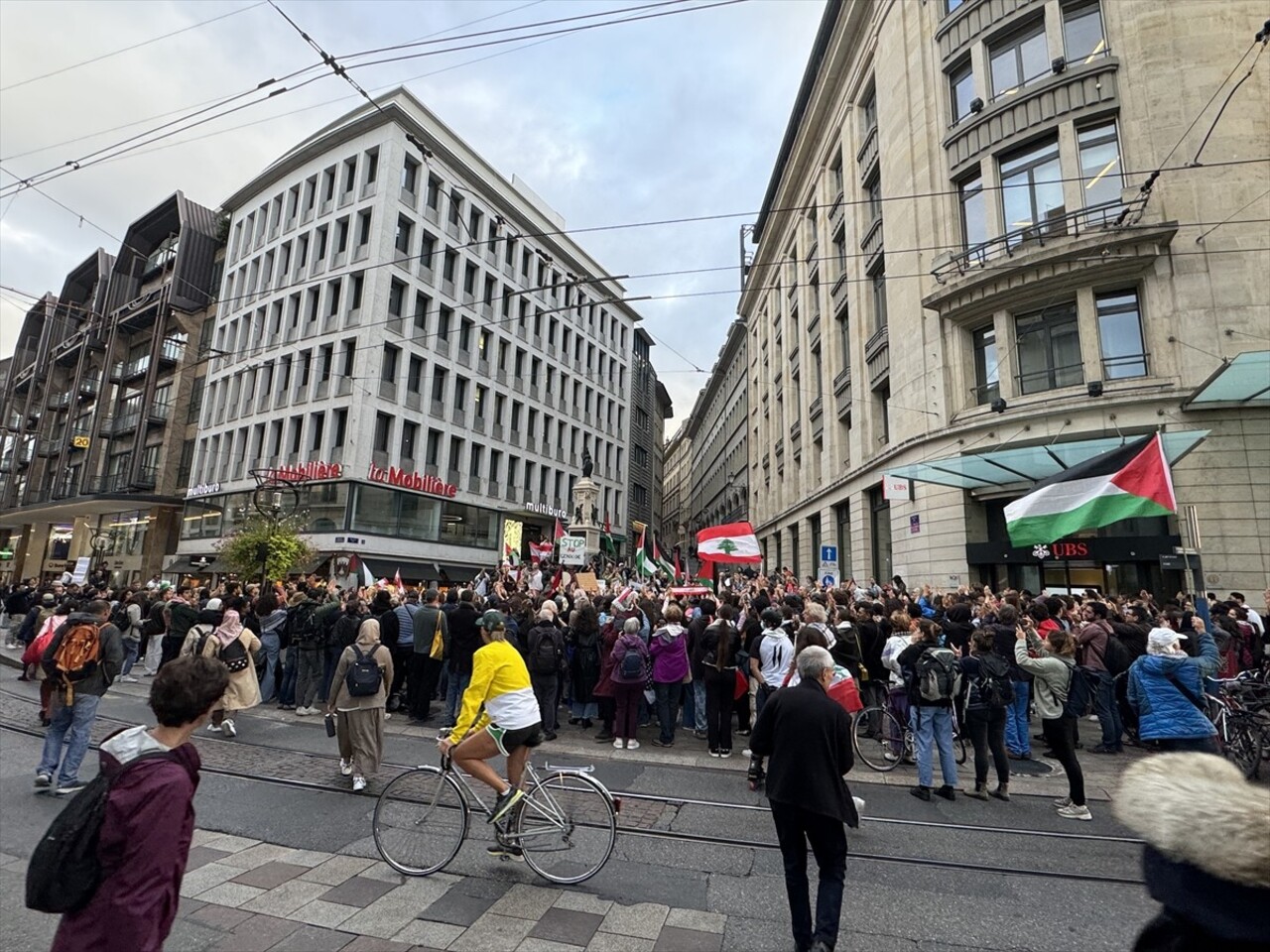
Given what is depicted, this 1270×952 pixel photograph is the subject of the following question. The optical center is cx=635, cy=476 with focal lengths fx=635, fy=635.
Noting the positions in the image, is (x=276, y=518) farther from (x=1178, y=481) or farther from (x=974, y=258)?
(x=1178, y=481)

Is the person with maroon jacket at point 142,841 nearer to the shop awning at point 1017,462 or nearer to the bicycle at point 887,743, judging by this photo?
the bicycle at point 887,743

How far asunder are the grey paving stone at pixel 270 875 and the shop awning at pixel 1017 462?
14.9 m

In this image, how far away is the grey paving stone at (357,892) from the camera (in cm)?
429

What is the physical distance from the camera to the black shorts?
16.2ft

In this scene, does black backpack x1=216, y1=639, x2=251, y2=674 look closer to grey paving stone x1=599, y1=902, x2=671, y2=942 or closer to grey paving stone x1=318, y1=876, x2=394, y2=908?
grey paving stone x1=318, y1=876, x2=394, y2=908

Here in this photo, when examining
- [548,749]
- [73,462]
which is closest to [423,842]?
[548,749]

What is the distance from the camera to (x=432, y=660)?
10203 mm

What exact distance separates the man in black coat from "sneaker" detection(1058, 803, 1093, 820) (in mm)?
3822

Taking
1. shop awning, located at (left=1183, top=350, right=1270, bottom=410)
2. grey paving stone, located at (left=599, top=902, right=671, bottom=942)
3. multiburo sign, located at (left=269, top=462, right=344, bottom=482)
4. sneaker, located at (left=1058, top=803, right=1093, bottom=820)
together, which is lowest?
grey paving stone, located at (left=599, top=902, right=671, bottom=942)

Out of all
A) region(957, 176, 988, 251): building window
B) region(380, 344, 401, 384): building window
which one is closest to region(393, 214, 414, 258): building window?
region(380, 344, 401, 384): building window

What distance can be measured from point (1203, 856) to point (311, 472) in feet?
113

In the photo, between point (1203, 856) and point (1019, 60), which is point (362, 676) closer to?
point (1203, 856)

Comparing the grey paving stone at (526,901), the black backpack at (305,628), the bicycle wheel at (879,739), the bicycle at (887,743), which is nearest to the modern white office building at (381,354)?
the black backpack at (305,628)

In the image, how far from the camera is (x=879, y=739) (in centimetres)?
873
